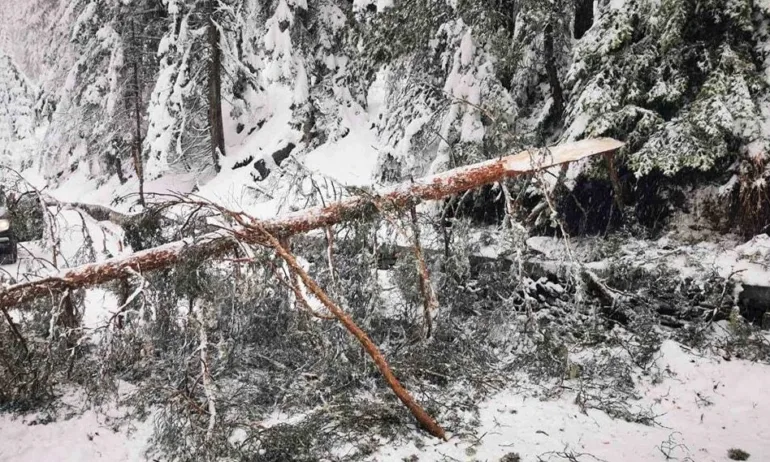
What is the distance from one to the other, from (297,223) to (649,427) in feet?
13.8

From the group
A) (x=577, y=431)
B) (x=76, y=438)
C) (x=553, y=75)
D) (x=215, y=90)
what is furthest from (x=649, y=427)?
(x=215, y=90)

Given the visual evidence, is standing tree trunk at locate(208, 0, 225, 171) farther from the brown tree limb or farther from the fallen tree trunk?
the brown tree limb

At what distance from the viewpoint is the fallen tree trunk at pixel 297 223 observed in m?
5.14

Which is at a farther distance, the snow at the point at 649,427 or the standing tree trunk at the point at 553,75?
the standing tree trunk at the point at 553,75

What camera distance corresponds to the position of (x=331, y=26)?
14.3 metres

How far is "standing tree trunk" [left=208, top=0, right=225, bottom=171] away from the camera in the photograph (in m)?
15.1

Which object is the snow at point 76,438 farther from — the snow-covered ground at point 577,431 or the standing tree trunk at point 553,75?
the standing tree trunk at point 553,75

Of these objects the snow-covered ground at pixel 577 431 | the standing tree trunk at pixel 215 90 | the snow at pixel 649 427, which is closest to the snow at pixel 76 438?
the snow-covered ground at pixel 577 431

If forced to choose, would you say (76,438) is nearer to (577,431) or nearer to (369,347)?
(369,347)

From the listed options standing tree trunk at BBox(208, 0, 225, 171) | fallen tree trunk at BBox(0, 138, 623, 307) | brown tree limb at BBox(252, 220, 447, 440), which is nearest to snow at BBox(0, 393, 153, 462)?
fallen tree trunk at BBox(0, 138, 623, 307)

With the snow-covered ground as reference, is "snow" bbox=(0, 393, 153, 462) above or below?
above

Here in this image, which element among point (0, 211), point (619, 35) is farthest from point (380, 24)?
point (0, 211)

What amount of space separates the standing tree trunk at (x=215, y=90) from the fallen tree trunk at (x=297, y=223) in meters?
11.9

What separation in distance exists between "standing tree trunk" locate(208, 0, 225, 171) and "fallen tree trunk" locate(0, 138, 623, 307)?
11891mm
